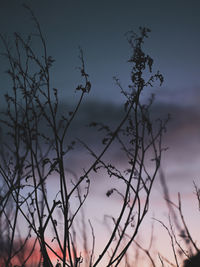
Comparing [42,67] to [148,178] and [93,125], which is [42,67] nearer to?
[93,125]

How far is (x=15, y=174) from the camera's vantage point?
388cm

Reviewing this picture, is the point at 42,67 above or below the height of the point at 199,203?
above

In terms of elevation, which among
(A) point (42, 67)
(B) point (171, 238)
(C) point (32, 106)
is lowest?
(B) point (171, 238)

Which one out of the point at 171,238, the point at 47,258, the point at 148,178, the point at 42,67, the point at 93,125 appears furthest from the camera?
the point at 171,238

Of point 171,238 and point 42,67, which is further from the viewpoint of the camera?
point 171,238

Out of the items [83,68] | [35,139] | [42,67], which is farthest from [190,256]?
[42,67]

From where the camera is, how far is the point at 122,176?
3182mm

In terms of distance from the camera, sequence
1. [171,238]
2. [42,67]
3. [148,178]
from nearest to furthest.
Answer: [42,67], [148,178], [171,238]

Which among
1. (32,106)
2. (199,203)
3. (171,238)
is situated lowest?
(171,238)

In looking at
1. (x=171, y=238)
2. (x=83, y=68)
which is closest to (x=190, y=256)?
(x=171, y=238)

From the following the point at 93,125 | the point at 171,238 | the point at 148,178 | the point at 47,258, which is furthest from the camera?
the point at 171,238

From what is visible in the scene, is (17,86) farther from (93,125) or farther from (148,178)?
(148,178)

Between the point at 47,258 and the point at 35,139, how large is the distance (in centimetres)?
136

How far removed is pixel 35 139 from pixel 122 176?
109 centimetres
